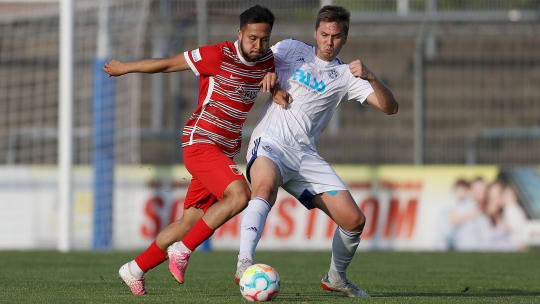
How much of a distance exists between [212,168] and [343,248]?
1136 mm

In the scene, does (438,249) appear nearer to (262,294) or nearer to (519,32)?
(519,32)

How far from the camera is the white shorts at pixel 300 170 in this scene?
6855 millimetres

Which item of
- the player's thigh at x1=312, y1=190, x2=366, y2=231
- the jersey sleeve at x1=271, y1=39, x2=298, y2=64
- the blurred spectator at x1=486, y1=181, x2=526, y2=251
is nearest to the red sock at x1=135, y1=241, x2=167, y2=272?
the player's thigh at x1=312, y1=190, x2=366, y2=231

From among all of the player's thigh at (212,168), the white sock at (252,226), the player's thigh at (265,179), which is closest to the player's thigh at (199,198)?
the player's thigh at (212,168)

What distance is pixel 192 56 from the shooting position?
671cm

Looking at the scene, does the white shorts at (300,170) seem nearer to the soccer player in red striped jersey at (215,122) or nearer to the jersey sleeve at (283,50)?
the soccer player in red striped jersey at (215,122)

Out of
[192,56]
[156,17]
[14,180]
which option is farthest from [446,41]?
[192,56]

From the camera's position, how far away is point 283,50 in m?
7.19

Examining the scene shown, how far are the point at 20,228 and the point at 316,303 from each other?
9.16 m

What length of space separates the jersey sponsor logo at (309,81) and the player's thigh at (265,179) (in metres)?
0.65

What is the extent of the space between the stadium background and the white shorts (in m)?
7.50

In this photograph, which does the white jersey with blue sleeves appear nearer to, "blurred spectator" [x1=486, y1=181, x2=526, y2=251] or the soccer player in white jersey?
the soccer player in white jersey

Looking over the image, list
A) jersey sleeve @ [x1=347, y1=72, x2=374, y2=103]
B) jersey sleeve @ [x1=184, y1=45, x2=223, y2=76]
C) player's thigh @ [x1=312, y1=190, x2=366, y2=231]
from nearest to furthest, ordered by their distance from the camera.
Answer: jersey sleeve @ [x1=184, y1=45, x2=223, y2=76] < player's thigh @ [x1=312, y1=190, x2=366, y2=231] < jersey sleeve @ [x1=347, y1=72, x2=374, y2=103]

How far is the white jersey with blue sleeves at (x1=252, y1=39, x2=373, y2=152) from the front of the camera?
6.98 meters
